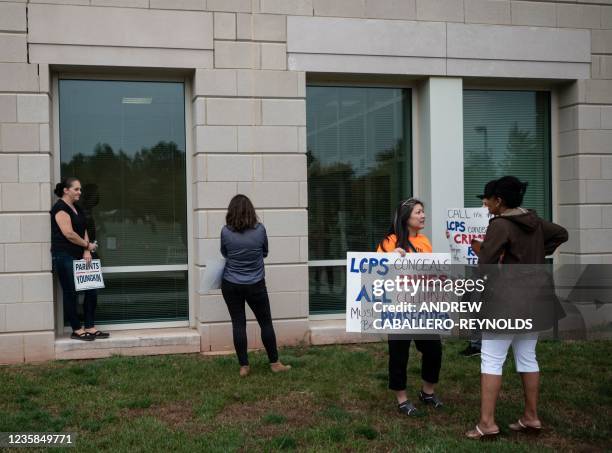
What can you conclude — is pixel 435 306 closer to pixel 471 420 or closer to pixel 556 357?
pixel 471 420

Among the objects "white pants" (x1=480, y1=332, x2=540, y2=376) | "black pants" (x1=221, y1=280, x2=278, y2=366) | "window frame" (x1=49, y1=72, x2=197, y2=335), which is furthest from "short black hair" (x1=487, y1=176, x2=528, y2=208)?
"window frame" (x1=49, y1=72, x2=197, y2=335)

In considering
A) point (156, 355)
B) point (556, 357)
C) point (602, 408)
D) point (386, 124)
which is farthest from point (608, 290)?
point (156, 355)

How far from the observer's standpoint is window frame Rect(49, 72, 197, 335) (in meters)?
8.72

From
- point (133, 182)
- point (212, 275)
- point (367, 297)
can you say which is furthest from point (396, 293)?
point (133, 182)

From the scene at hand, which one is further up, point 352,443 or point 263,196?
point 263,196

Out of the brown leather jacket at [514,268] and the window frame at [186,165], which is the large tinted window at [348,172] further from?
the brown leather jacket at [514,268]

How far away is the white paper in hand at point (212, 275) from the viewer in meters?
7.45

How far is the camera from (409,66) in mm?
9320

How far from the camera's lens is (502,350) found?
17.3 ft

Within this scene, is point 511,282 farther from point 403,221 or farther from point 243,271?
point 243,271

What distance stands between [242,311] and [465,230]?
295cm

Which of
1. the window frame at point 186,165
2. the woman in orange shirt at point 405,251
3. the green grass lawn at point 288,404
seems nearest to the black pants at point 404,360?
the woman in orange shirt at point 405,251

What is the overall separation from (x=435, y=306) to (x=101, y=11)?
545 cm

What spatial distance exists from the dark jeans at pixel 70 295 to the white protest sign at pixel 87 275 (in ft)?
0.24
